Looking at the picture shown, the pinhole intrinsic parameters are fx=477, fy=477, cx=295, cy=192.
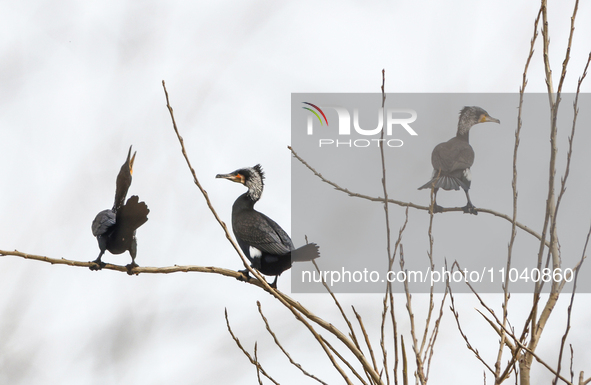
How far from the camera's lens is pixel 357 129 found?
116cm

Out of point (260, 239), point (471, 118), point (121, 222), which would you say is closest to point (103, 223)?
point (121, 222)

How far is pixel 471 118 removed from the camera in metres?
1.50

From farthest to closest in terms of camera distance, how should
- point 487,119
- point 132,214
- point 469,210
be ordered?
1. point 487,119
2. point 469,210
3. point 132,214

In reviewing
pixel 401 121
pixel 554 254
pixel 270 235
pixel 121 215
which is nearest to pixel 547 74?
pixel 554 254

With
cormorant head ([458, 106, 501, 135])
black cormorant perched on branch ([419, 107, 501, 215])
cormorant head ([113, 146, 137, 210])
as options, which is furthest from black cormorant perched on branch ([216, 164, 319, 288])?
cormorant head ([458, 106, 501, 135])

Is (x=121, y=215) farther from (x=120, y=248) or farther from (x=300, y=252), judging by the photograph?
(x=300, y=252)

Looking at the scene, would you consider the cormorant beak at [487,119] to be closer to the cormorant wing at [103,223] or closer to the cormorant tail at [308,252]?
the cormorant tail at [308,252]

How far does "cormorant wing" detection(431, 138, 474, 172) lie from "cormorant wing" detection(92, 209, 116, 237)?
85 cm

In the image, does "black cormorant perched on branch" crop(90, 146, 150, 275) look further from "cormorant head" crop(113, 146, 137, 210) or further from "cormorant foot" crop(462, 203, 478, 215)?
"cormorant foot" crop(462, 203, 478, 215)

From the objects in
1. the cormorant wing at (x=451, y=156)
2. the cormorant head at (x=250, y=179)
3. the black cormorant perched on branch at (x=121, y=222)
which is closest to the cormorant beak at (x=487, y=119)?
the cormorant wing at (x=451, y=156)

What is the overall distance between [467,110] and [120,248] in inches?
44.4

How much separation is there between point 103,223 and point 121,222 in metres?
0.04

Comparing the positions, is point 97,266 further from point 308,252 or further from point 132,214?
point 308,252

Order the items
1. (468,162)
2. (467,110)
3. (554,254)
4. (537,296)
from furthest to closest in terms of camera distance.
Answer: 1. (467,110)
2. (468,162)
3. (554,254)
4. (537,296)
